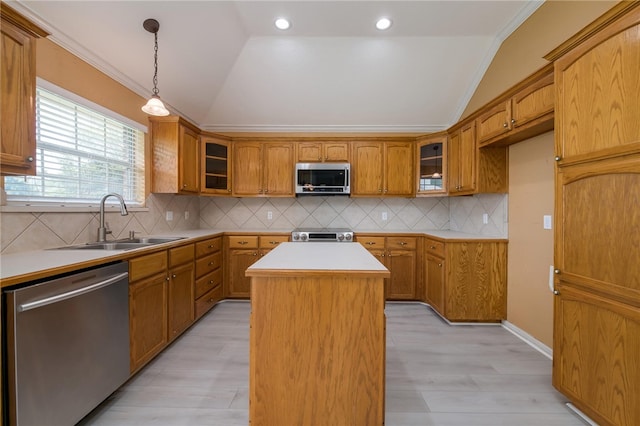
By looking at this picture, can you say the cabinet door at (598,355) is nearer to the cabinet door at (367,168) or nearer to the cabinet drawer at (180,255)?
the cabinet door at (367,168)

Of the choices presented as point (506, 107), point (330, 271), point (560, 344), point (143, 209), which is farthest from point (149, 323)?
point (506, 107)

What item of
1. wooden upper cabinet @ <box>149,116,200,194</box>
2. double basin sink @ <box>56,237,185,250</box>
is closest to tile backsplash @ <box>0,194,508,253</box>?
wooden upper cabinet @ <box>149,116,200,194</box>

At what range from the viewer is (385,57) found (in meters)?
3.15

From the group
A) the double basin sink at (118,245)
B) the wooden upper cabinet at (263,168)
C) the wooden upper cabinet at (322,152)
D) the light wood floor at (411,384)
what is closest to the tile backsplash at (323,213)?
the wooden upper cabinet at (263,168)

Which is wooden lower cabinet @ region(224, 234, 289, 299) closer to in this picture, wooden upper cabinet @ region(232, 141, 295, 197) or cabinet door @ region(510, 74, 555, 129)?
wooden upper cabinet @ region(232, 141, 295, 197)

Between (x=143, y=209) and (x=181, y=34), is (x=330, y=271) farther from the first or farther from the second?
(x=181, y=34)

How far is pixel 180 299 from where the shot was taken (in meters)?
2.47

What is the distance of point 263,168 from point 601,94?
339 centimetres

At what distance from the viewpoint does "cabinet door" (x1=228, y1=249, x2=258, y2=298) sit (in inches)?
139

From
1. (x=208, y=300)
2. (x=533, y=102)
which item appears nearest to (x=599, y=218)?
(x=533, y=102)

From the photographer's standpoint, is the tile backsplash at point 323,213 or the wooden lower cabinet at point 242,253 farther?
the tile backsplash at point 323,213

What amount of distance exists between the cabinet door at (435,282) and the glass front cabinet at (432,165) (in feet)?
3.07

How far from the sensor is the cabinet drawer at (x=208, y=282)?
2858 mm

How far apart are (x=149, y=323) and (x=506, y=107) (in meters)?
3.49
